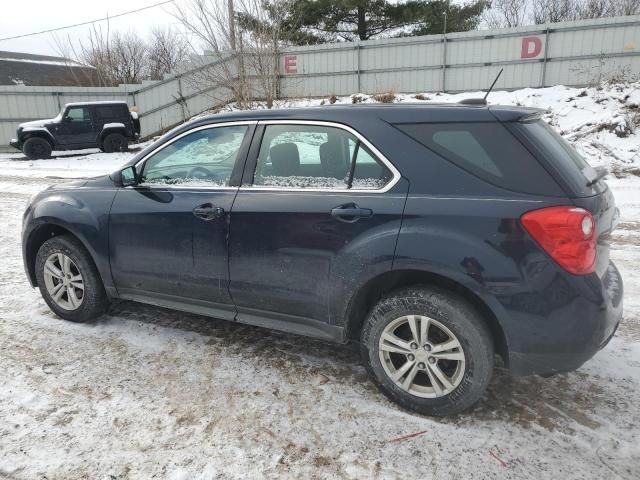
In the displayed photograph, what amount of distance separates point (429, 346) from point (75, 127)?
17866mm

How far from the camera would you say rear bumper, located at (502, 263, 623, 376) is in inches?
91.7

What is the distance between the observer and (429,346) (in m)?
2.63

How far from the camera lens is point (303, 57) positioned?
62.3ft

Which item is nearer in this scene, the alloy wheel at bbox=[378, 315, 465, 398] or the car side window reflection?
the alloy wheel at bbox=[378, 315, 465, 398]

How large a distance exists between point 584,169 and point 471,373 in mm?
1329

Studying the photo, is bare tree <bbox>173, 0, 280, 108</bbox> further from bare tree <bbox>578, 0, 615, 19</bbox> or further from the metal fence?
bare tree <bbox>578, 0, 615, 19</bbox>

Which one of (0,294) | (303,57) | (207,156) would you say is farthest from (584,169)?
(303,57)

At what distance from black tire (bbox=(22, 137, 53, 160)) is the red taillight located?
717 inches

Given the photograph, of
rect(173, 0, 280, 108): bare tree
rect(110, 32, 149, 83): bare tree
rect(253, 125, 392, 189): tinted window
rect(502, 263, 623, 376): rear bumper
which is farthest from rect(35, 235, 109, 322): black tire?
rect(110, 32, 149, 83): bare tree

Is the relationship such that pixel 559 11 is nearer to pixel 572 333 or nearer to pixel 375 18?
pixel 375 18

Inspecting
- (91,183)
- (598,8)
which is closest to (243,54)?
(91,183)

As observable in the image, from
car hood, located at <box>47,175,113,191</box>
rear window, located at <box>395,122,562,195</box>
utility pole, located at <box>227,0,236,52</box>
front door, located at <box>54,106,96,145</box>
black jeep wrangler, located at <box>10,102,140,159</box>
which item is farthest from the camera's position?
front door, located at <box>54,106,96,145</box>

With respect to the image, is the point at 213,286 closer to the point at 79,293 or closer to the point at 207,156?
the point at 207,156

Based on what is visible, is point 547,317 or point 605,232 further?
point 605,232
